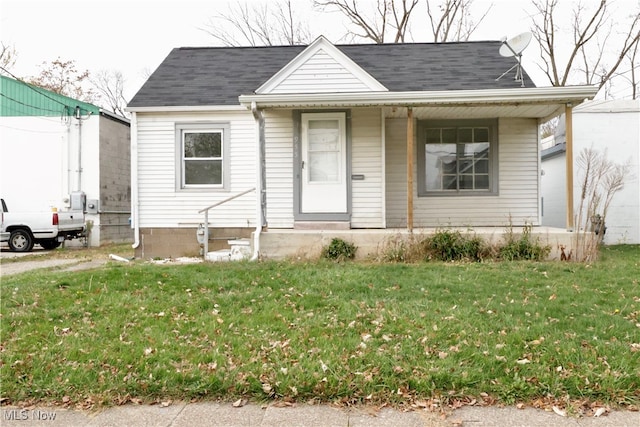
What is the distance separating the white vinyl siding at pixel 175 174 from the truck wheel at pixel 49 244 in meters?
4.51

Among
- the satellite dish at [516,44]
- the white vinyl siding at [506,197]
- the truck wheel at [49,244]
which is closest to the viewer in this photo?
the satellite dish at [516,44]

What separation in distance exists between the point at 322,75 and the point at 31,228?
9031 mm

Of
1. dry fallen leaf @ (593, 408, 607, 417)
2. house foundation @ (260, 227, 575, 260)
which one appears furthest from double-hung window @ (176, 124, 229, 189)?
dry fallen leaf @ (593, 408, 607, 417)

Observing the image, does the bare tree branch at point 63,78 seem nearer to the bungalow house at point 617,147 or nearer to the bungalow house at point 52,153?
the bungalow house at point 52,153

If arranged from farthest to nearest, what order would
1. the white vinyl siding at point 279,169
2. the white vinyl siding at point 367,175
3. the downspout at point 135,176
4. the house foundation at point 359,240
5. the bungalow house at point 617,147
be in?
the bungalow house at point 617,147
the downspout at point 135,176
the white vinyl siding at point 279,169
the white vinyl siding at point 367,175
the house foundation at point 359,240

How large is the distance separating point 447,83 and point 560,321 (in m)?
6.65

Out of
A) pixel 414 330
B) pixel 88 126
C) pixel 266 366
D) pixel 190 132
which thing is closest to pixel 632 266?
pixel 414 330

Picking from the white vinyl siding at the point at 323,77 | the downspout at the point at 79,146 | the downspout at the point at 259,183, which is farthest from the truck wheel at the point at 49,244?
the white vinyl siding at the point at 323,77

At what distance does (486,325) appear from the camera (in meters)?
4.02

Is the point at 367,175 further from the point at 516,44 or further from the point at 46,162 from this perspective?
the point at 46,162

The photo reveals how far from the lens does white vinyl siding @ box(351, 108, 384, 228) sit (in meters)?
→ 8.70

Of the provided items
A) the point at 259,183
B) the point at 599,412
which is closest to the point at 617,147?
the point at 259,183

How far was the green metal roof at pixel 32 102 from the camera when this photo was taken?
1327 centimetres

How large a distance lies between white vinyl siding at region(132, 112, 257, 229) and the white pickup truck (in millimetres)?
3952
